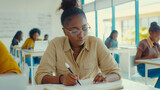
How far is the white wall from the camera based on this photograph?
689cm

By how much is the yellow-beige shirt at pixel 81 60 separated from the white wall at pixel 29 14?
231 inches

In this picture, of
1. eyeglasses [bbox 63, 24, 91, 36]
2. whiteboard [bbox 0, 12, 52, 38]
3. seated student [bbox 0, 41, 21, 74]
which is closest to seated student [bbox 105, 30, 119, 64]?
eyeglasses [bbox 63, 24, 91, 36]

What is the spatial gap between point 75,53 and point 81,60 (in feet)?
0.26

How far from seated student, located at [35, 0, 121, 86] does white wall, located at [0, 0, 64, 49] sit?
5.86 meters

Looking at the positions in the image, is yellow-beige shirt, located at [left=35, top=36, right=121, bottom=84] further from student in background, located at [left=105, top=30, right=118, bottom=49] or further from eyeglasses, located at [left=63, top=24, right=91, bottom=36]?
student in background, located at [left=105, top=30, right=118, bottom=49]

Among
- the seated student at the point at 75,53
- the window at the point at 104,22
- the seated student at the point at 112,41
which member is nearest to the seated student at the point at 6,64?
the seated student at the point at 75,53

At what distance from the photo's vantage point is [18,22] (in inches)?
278

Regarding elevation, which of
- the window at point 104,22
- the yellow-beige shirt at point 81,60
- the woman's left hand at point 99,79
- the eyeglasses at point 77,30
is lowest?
the woman's left hand at point 99,79

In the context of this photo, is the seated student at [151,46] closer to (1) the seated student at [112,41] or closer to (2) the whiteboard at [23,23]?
(1) the seated student at [112,41]

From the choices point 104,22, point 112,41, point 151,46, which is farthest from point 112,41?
point 104,22

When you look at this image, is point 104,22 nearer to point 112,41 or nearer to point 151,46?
point 112,41

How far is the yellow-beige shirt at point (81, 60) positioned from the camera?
4.04 feet

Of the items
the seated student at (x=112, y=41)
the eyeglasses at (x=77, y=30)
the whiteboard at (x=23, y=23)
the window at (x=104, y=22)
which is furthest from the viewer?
the whiteboard at (x=23, y=23)

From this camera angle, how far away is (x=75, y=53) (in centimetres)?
129
